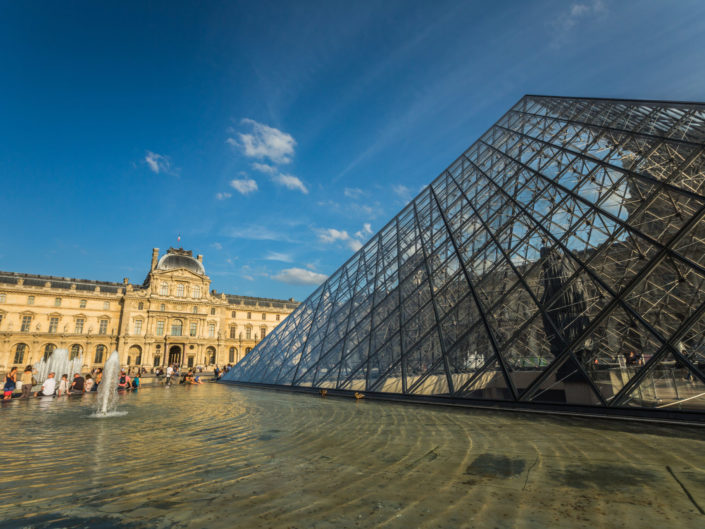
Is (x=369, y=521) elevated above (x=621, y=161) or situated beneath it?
situated beneath

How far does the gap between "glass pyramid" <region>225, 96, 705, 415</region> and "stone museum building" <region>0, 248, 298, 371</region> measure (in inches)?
1917

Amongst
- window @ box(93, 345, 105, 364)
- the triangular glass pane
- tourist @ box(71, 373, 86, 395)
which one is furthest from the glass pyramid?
window @ box(93, 345, 105, 364)

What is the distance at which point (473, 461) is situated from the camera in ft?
13.6

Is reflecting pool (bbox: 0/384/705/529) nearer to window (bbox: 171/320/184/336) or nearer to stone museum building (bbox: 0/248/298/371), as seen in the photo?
stone museum building (bbox: 0/248/298/371)

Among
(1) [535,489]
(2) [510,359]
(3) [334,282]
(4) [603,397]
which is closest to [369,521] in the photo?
(1) [535,489]

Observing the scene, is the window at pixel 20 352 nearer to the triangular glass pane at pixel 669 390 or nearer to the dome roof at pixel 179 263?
the dome roof at pixel 179 263

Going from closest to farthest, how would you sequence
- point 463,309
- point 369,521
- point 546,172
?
point 369,521 → point 463,309 → point 546,172

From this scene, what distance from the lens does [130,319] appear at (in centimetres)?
5712

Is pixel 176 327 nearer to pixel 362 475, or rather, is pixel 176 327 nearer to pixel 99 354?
pixel 99 354

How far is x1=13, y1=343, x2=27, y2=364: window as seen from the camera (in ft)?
165

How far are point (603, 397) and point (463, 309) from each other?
171 inches

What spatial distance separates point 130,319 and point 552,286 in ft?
206

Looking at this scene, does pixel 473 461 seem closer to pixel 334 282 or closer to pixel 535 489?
pixel 535 489

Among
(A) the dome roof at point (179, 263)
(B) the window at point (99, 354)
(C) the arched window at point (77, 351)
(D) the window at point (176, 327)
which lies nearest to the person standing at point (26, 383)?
(D) the window at point (176, 327)
